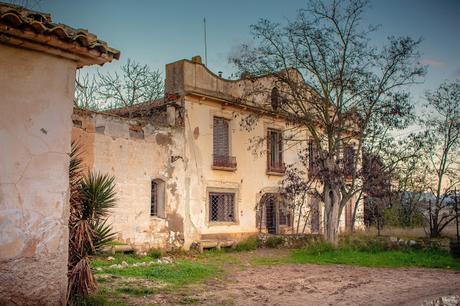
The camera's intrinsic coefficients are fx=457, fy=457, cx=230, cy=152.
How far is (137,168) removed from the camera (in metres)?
15.9

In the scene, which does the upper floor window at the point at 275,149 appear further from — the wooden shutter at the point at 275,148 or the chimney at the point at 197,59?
the chimney at the point at 197,59

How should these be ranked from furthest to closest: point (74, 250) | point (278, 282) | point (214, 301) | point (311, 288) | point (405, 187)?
point (405, 187) < point (278, 282) < point (311, 288) < point (214, 301) < point (74, 250)

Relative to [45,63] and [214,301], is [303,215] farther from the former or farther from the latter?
[45,63]

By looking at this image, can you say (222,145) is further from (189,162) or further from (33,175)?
(33,175)

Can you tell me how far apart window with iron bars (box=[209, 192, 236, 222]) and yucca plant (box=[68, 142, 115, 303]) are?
11.2 metres

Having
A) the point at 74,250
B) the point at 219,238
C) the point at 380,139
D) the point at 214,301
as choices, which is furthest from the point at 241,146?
the point at 74,250

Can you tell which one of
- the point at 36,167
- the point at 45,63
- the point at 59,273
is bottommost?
the point at 59,273

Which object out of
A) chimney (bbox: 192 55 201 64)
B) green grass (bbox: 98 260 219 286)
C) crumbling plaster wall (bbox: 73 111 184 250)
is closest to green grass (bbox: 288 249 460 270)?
green grass (bbox: 98 260 219 286)

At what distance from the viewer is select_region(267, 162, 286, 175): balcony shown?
21.3 metres

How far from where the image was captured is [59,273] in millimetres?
6137

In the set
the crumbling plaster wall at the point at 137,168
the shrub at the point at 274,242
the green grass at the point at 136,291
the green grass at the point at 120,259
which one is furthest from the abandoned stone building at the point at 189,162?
the green grass at the point at 136,291

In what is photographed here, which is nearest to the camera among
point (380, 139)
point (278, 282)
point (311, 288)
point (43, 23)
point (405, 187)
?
point (43, 23)

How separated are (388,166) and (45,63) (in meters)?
14.7

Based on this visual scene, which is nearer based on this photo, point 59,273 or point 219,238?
point 59,273
